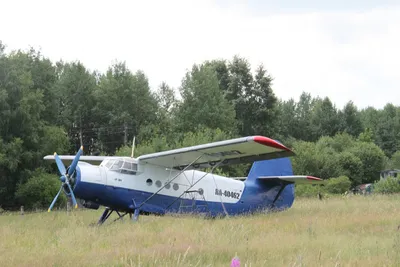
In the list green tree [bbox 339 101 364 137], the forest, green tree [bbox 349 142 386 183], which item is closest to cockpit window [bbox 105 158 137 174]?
the forest

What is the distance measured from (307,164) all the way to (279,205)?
34537 millimetres

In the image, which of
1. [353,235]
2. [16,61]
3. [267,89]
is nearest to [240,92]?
[267,89]

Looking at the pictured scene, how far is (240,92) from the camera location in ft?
196

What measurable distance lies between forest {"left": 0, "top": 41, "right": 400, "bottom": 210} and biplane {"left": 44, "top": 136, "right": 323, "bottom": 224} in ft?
64.2

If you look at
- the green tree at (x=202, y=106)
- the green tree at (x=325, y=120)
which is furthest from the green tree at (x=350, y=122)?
the green tree at (x=202, y=106)

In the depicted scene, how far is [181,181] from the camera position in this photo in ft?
54.4

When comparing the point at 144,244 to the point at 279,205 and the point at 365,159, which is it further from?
the point at 365,159

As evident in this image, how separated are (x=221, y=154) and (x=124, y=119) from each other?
36.4 m

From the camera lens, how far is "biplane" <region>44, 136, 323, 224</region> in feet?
47.9

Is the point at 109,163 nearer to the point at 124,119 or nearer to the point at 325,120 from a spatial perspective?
the point at 124,119

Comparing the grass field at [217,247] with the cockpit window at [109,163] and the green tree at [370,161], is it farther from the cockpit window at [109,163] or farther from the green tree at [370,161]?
the green tree at [370,161]

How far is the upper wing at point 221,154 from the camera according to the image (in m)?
14.0

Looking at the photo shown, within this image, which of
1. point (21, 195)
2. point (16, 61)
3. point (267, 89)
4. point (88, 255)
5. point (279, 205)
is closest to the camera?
point (88, 255)

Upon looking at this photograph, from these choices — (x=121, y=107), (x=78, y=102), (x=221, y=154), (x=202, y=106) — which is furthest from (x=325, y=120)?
(x=221, y=154)
